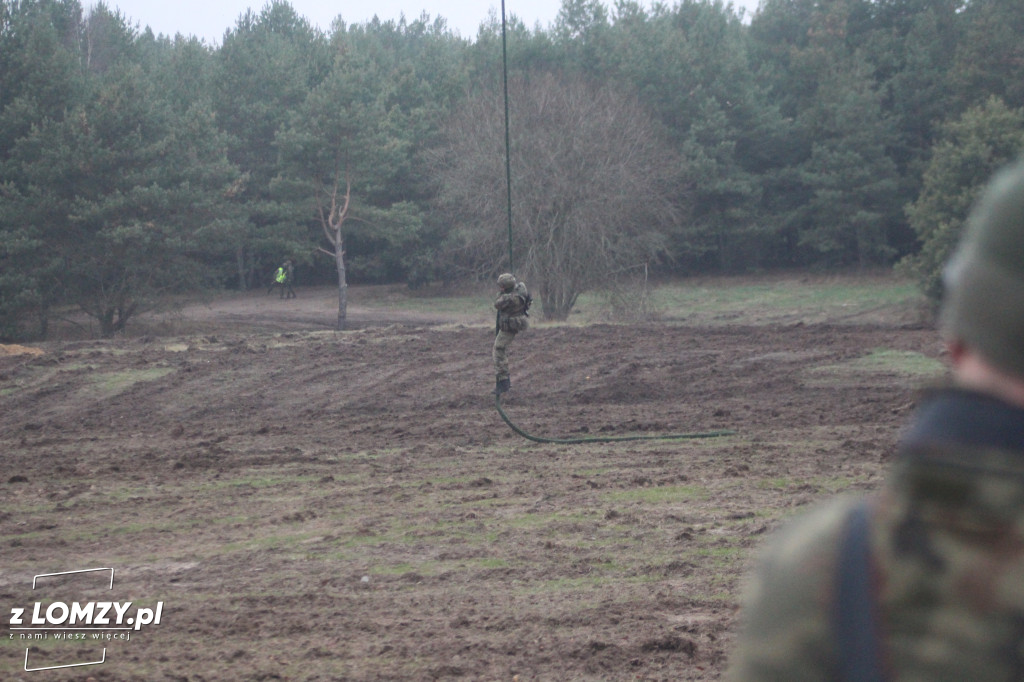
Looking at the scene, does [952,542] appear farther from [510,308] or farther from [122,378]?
[122,378]

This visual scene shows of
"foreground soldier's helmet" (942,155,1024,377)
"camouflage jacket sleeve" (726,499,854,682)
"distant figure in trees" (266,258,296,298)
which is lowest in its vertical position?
"distant figure in trees" (266,258,296,298)

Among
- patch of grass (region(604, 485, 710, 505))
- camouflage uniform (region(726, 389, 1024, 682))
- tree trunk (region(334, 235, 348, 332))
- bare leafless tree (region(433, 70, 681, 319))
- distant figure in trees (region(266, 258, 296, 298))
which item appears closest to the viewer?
camouflage uniform (region(726, 389, 1024, 682))

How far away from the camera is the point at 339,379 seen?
1758 centimetres

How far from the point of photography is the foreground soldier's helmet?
1141mm

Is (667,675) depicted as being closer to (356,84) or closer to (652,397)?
(652,397)

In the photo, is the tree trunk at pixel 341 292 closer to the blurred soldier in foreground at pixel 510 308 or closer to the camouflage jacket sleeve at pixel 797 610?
the blurred soldier in foreground at pixel 510 308

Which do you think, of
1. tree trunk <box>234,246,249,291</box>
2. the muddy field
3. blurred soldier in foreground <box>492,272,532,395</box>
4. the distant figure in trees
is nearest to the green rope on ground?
the muddy field

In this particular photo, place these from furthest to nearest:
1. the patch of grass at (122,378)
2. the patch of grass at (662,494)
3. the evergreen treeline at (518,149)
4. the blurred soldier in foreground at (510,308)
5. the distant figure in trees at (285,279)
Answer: the distant figure in trees at (285,279) < the evergreen treeline at (518,149) < the patch of grass at (122,378) < the blurred soldier in foreground at (510,308) < the patch of grass at (662,494)

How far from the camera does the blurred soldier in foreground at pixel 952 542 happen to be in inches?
44.2

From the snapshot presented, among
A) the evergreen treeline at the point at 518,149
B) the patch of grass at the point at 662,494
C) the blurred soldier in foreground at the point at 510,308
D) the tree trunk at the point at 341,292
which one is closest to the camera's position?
the patch of grass at the point at 662,494

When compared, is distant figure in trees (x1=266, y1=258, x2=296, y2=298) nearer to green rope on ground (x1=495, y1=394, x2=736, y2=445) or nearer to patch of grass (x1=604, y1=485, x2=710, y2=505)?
green rope on ground (x1=495, y1=394, x2=736, y2=445)

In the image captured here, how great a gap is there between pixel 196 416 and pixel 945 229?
836 inches

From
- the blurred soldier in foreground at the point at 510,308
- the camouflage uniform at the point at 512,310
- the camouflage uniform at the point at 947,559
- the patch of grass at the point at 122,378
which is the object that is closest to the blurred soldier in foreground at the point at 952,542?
the camouflage uniform at the point at 947,559

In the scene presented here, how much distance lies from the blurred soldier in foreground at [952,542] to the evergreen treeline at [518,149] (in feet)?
91.2
